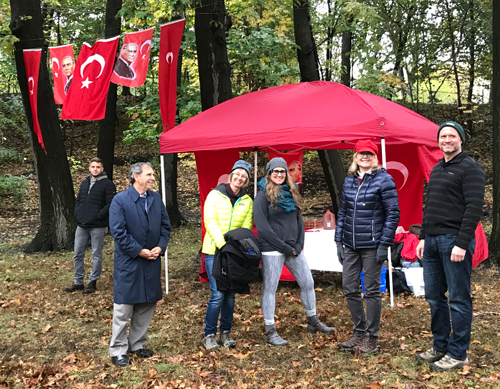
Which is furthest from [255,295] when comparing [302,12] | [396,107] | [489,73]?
[489,73]

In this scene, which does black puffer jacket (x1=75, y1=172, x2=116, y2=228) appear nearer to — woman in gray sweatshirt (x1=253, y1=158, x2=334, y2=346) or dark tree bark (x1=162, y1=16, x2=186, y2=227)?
woman in gray sweatshirt (x1=253, y1=158, x2=334, y2=346)

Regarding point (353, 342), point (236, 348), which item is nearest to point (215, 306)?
point (236, 348)

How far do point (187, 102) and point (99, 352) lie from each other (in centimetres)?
855

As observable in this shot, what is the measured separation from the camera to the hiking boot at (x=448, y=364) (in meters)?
4.03

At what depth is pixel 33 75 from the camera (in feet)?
35.3

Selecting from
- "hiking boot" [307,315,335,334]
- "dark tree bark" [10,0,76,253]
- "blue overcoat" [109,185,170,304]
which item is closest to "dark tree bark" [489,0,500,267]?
"hiking boot" [307,315,335,334]

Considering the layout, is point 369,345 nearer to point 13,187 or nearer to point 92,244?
point 92,244

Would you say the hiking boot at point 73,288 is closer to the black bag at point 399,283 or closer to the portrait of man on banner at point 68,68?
the portrait of man on banner at point 68,68

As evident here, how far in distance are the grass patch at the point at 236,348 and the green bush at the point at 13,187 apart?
489 inches

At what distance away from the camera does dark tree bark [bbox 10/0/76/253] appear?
36.5 feet

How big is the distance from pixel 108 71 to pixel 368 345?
6468 millimetres

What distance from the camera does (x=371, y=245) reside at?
437cm

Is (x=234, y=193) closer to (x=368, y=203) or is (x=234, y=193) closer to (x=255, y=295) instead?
(x=368, y=203)

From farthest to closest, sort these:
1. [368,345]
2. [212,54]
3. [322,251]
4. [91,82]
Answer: [212,54] < [91,82] < [322,251] < [368,345]
